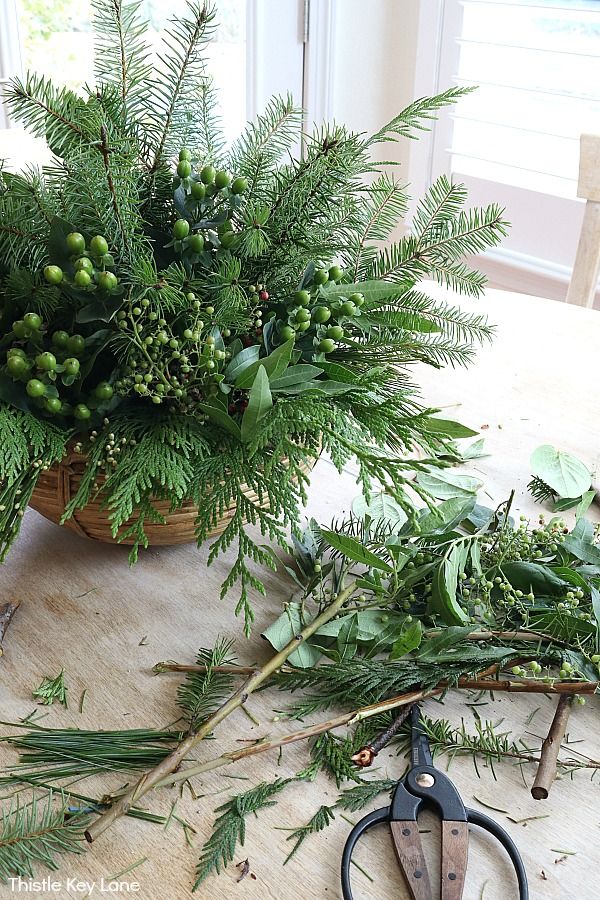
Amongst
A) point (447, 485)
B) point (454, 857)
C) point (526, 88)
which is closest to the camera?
point (454, 857)

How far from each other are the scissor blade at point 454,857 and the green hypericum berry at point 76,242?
1.47ft

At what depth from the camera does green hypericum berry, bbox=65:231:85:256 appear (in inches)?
23.5

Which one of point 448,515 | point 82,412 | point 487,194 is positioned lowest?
point 487,194

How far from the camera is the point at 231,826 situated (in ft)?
1.75

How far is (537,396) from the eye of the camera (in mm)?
1093

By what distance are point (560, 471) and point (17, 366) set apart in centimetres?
55

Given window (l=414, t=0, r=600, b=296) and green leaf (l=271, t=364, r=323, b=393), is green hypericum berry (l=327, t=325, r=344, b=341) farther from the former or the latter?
window (l=414, t=0, r=600, b=296)

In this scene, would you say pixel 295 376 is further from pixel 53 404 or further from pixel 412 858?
pixel 412 858

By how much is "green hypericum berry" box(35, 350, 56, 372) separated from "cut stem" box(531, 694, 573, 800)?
1.42 feet

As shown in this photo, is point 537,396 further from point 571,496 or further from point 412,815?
point 412,815

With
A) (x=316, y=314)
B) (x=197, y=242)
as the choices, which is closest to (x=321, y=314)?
(x=316, y=314)

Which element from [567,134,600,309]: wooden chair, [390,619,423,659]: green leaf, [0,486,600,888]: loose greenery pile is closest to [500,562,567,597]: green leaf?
[0,486,600,888]: loose greenery pile

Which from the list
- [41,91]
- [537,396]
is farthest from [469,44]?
[41,91]

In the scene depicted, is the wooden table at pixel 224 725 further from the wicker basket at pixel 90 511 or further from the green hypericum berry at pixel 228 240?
the green hypericum berry at pixel 228 240
